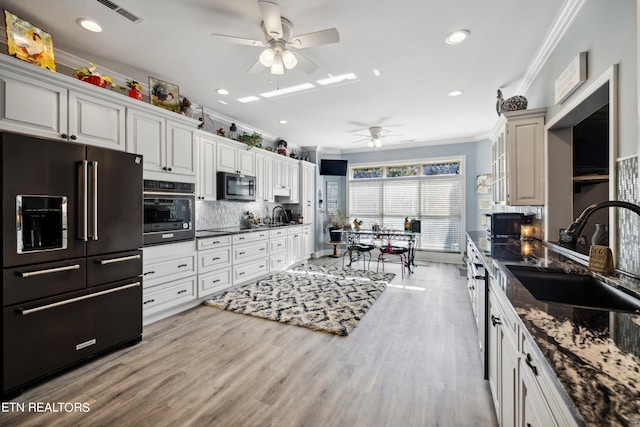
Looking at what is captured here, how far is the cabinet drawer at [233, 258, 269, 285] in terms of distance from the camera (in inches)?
165

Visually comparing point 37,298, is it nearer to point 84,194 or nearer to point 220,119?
point 84,194

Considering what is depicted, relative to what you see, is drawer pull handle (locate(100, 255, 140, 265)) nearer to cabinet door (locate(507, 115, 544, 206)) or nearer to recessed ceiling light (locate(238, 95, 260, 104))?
recessed ceiling light (locate(238, 95, 260, 104))

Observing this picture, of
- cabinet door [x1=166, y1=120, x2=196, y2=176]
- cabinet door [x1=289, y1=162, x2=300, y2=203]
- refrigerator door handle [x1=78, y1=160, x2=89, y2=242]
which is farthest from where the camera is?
cabinet door [x1=289, y1=162, x2=300, y2=203]

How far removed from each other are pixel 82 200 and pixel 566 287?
3.45 m

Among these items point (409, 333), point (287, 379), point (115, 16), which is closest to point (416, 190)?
point (409, 333)

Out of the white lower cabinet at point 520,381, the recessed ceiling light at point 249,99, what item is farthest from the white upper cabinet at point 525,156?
the recessed ceiling light at point 249,99

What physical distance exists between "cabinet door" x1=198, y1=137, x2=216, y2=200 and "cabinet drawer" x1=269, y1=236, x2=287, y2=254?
1.37m

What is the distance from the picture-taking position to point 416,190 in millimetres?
6816

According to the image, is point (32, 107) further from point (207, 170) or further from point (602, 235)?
point (602, 235)

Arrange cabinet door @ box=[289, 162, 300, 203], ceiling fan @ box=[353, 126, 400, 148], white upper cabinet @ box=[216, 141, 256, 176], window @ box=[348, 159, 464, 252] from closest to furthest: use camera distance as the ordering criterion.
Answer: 1. white upper cabinet @ box=[216, 141, 256, 176]
2. ceiling fan @ box=[353, 126, 400, 148]
3. cabinet door @ box=[289, 162, 300, 203]
4. window @ box=[348, 159, 464, 252]

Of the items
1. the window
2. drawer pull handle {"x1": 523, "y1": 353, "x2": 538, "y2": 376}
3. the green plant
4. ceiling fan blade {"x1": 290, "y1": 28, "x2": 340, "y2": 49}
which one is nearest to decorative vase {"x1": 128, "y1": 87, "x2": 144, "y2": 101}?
ceiling fan blade {"x1": 290, "y1": 28, "x2": 340, "y2": 49}

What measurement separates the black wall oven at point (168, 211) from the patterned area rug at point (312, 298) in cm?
108

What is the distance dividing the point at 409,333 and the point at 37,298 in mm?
3156

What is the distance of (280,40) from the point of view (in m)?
2.32
